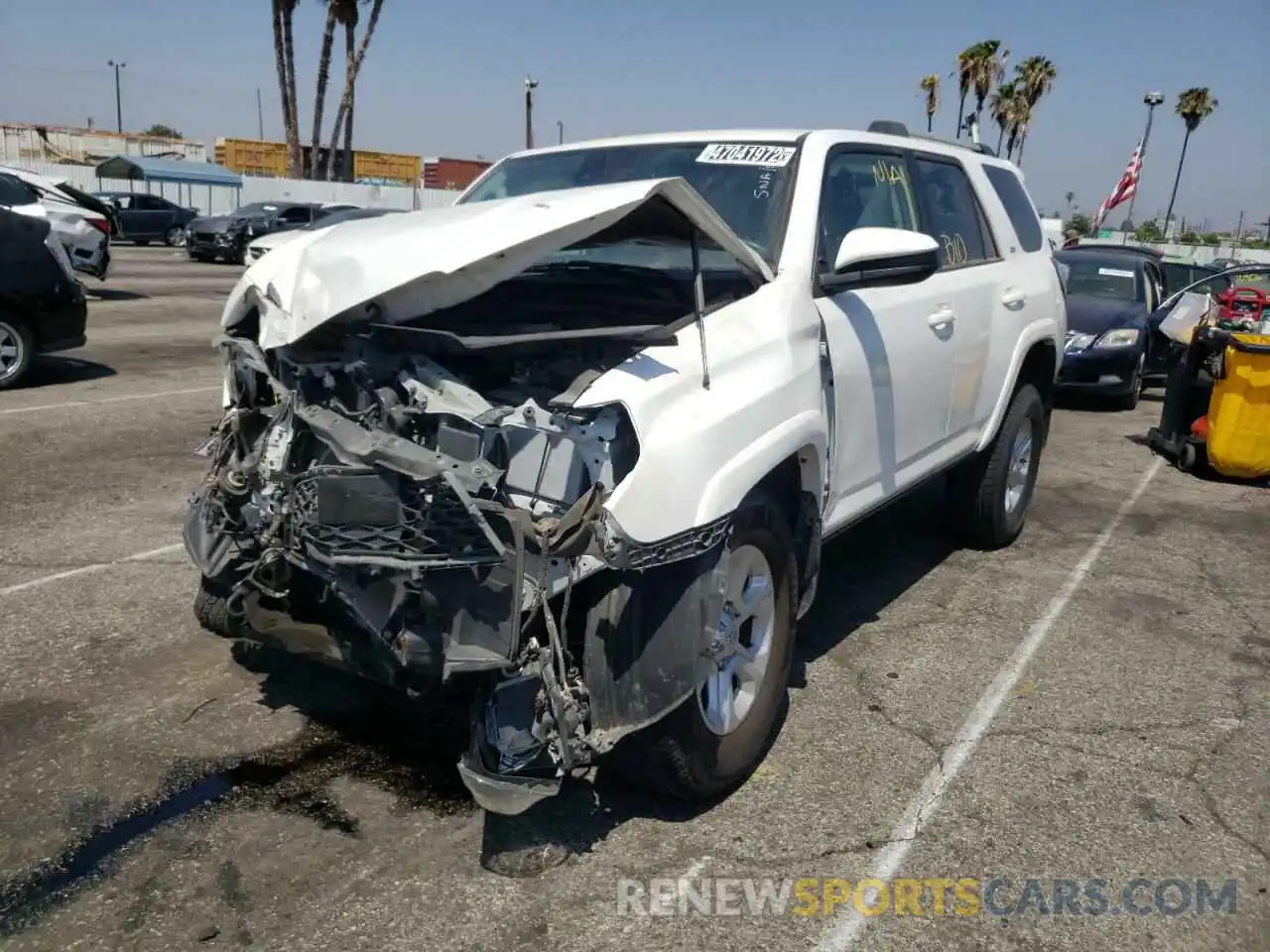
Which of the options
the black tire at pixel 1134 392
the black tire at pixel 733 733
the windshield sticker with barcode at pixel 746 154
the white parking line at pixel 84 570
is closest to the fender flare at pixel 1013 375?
the windshield sticker with barcode at pixel 746 154

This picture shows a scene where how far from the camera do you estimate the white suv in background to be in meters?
13.7

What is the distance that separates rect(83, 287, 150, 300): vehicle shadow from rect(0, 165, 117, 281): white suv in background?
5.81ft

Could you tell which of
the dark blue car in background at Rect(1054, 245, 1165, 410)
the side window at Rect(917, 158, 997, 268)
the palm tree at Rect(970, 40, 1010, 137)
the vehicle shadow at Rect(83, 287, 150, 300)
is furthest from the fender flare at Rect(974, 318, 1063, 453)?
the palm tree at Rect(970, 40, 1010, 137)

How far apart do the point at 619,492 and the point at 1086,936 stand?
67.7 inches

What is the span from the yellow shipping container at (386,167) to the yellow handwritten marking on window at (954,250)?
52.4 metres

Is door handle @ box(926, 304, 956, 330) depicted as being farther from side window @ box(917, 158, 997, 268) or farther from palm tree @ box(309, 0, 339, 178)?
palm tree @ box(309, 0, 339, 178)

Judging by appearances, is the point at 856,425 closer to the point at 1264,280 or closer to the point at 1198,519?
the point at 1198,519

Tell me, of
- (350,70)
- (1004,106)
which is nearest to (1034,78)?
(1004,106)

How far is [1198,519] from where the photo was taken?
24.0ft

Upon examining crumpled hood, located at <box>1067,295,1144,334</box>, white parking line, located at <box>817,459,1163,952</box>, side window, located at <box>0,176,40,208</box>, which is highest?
side window, located at <box>0,176,40,208</box>

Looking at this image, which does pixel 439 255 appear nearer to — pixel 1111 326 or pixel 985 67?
pixel 1111 326

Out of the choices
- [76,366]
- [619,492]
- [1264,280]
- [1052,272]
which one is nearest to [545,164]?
[619,492]

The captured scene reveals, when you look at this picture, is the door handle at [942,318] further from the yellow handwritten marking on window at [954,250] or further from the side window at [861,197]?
the side window at [861,197]

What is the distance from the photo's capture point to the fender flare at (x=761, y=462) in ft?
9.77
